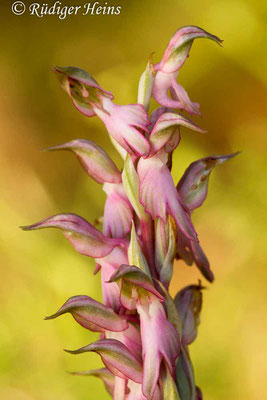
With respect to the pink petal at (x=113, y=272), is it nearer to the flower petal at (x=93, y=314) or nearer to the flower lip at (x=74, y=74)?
the flower petal at (x=93, y=314)

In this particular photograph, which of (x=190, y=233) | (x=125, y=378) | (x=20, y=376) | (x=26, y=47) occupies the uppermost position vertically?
(x=26, y=47)

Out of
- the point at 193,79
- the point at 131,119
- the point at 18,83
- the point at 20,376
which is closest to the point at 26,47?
the point at 18,83

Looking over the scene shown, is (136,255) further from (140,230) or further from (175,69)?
(175,69)

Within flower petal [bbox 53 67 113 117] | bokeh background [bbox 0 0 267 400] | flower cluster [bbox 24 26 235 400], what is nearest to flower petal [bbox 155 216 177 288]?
flower cluster [bbox 24 26 235 400]

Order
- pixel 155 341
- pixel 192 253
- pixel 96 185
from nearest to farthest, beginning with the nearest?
pixel 155 341 → pixel 192 253 → pixel 96 185

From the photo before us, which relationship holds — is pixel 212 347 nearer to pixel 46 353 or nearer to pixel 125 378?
pixel 46 353

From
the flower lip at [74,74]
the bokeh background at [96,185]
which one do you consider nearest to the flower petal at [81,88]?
the flower lip at [74,74]

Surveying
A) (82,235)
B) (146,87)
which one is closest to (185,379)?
(82,235)
